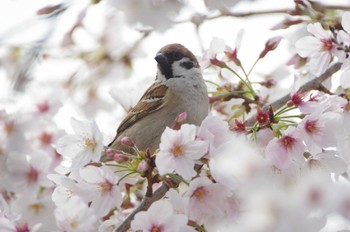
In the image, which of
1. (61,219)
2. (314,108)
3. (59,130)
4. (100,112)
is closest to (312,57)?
(314,108)

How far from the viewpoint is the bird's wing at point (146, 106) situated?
11.1 feet

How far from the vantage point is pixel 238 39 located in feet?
10.2

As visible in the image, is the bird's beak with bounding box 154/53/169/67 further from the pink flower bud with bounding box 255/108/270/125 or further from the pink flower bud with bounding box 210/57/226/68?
the pink flower bud with bounding box 255/108/270/125

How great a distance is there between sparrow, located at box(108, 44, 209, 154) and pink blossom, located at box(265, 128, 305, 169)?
0.93m

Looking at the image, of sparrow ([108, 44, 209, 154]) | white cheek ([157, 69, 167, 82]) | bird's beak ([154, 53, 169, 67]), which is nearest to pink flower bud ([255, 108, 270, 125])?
sparrow ([108, 44, 209, 154])

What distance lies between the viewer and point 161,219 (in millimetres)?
2170

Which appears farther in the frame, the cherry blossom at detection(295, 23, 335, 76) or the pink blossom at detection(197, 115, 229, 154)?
the cherry blossom at detection(295, 23, 335, 76)

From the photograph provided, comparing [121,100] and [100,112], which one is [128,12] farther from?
[100,112]

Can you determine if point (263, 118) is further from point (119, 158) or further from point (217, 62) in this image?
point (217, 62)

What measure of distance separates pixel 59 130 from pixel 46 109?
14 cm

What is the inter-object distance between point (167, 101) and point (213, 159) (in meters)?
1.37

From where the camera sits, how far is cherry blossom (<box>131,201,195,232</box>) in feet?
7.12

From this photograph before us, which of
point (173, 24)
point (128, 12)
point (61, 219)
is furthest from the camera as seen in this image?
point (61, 219)

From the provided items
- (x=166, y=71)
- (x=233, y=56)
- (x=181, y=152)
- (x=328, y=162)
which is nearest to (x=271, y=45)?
(x=233, y=56)
